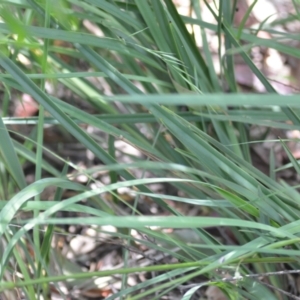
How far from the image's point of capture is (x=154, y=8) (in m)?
0.96

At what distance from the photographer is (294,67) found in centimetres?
163

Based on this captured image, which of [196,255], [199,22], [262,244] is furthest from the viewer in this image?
[199,22]

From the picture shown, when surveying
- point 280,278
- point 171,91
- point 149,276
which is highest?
point 171,91

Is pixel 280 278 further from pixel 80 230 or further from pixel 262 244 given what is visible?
pixel 80 230

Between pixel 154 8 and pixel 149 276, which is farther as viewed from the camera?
pixel 149 276

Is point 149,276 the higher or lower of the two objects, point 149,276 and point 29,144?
the lower

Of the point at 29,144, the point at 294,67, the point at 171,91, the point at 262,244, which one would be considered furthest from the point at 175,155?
the point at 294,67

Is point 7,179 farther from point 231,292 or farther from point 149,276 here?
point 231,292

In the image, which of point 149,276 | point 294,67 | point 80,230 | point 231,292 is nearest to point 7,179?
→ point 80,230

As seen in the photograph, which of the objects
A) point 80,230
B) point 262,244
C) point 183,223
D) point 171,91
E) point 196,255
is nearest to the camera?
point 183,223

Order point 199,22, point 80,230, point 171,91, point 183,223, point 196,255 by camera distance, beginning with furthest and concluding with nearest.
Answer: point 80,230 → point 171,91 → point 199,22 → point 196,255 → point 183,223

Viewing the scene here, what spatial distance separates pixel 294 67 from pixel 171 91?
634 millimetres

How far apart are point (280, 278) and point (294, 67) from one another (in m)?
0.81

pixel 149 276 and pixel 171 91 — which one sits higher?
pixel 171 91
